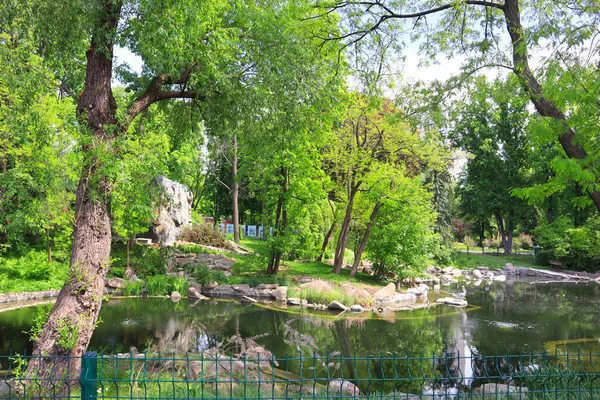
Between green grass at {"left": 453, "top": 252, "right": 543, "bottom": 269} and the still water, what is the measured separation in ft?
40.7

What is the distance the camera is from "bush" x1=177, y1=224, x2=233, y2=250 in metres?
21.8

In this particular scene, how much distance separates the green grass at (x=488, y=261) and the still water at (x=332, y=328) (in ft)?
40.7

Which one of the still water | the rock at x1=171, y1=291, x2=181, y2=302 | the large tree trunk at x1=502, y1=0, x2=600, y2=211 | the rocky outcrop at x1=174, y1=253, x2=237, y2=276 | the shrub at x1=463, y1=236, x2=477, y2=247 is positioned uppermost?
the large tree trunk at x1=502, y1=0, x2=600, y2=211

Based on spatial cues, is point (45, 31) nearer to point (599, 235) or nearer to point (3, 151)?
point (3, 151)

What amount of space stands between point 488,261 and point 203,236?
19.2m

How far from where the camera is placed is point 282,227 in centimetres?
1748

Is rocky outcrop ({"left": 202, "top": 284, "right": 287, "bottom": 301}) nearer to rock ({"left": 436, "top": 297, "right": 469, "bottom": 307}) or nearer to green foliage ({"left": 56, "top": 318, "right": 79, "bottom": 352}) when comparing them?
rock ({"left": 436, "top": 297, "right": 469, "bottom": 307})

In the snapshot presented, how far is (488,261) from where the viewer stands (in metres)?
29.4

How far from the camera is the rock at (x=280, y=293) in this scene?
15.1 m

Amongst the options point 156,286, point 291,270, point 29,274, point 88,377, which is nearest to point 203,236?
point 291,270

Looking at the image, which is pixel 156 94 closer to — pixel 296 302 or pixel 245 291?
pixel 296 302

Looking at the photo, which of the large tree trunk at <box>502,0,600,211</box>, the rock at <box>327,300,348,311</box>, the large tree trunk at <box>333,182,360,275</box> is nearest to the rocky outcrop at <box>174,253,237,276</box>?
the large tree trunk at <box>333,182,360,275</box>

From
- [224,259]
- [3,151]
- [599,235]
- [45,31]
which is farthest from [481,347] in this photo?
[599,235]

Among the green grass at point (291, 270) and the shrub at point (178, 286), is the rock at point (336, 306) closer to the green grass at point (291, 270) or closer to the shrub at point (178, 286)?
the green grass at point (291, 270)
